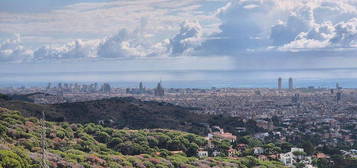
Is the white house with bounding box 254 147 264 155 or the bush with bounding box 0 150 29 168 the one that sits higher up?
the bush with bounding box 0 150 29 168

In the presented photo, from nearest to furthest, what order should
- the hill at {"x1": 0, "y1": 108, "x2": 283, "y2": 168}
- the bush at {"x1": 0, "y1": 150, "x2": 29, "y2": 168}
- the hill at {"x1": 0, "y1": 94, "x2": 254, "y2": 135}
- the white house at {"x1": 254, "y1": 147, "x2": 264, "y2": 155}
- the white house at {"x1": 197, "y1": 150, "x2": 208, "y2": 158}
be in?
the bush at {"x1": 0, "y1": 150, "x2": 29, "y2": 168}
the hill at {"x1": 0, "y1": 108, "x2": 283, "y2": 168}
the white house at {"x1": 197, "y1": 150, "x2": 208, "y2": 158}
the white house at {"x1": 254, "y1": 147, "x2": 264, "y2": 155}
the hill at {"x1": 0, "y1": 94, "x2": 254, "y2": 135}

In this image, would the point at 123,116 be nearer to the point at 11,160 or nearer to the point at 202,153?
the point at 202,153

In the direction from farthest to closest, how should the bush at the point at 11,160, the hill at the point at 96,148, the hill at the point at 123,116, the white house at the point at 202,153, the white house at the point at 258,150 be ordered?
the hill at the point at 123,116 → the white house at the point at 258,150 → the white house at the point at 202,153 → the hill at the point at 96,148 → the bush at the point at 11,160

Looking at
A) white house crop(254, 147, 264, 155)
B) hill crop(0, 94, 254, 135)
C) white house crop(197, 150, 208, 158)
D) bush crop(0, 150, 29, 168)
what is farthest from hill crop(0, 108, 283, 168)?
hill crop(0, 94, 254, 135)

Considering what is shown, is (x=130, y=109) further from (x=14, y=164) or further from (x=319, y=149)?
(x=14, y=164)

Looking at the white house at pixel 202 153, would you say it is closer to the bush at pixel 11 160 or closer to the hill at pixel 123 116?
the bush at pixel 11 160

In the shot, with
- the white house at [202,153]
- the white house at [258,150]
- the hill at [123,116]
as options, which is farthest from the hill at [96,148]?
the hill at [123,116]

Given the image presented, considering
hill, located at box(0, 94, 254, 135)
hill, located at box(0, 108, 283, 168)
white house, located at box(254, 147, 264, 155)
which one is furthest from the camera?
hill, located at box(0, 94, 254, 135)

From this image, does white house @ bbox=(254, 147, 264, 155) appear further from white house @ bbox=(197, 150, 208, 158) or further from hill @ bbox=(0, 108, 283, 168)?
hill @ bbox=(0, 108, 283, 168)
